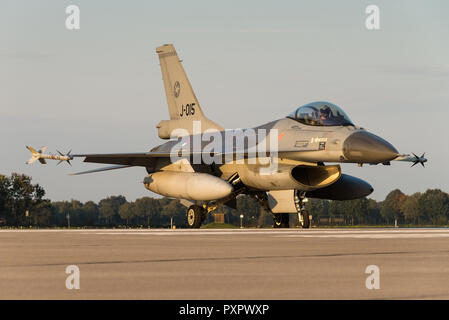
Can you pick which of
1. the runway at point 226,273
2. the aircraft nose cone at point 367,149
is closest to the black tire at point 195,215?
the aircraft nose cone at point 367,149

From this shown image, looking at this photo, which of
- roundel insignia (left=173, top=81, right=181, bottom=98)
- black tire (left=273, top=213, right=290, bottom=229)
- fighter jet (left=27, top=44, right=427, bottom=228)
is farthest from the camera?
roundel insignia (left=173, top=81, right=181, bottom=98)

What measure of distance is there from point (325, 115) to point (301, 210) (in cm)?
351

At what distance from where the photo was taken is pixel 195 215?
2966 centimetres

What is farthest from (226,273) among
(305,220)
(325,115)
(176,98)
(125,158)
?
(176,98)

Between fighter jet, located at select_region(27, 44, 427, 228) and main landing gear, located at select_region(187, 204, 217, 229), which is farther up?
fighter jet, located at select_region(27, 44, 427, 228)

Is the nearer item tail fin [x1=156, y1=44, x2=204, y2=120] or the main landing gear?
the main landing gear

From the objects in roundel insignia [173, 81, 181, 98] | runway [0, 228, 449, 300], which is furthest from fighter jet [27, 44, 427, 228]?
runway [0, 228, 449, 300]

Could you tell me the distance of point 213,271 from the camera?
898 cm

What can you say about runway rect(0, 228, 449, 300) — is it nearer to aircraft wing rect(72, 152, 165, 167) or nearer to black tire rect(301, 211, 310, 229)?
black tire rect(301, 211, 310, 229)

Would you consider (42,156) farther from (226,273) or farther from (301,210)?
(226,273)

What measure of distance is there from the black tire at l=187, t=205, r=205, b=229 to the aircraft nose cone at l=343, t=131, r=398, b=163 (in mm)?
6616

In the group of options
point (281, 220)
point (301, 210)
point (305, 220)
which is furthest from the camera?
point (281, 220)

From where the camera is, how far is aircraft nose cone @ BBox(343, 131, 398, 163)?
2494cm
